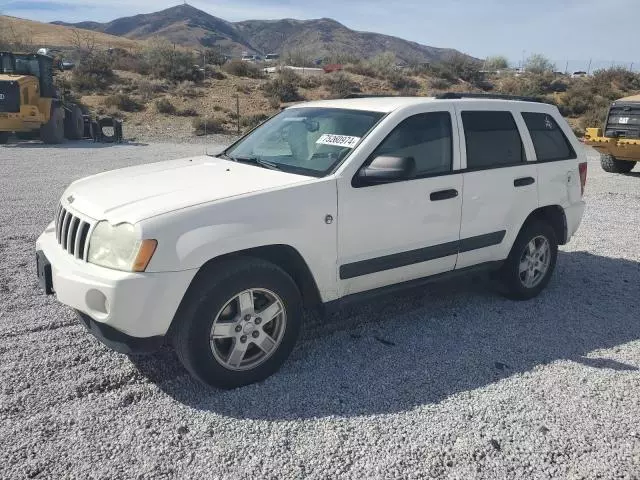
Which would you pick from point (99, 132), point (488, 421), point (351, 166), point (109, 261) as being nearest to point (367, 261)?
point (351, 166)

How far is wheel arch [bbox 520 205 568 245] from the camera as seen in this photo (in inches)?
210

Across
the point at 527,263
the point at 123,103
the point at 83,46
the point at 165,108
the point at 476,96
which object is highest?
the point at 83,46

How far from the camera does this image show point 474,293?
5457 mm

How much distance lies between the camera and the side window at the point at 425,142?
417 centimetres

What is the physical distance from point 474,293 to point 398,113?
2.13 meters

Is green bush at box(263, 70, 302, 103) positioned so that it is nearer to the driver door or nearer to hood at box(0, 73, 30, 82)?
hood at box(0, 73, 30, 82)

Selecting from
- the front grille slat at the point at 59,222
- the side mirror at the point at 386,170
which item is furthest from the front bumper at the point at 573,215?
Result: the front grille slat at the point at 59,222

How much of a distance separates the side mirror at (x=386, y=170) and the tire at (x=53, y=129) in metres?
15.0

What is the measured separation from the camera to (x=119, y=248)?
3186mm

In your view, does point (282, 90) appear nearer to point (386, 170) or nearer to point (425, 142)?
point (425, 142)

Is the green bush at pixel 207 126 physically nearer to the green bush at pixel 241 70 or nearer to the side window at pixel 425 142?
the green bush at pixel 241 70

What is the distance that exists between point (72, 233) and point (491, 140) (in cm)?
337

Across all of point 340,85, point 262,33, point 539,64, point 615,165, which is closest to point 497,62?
point 539,64

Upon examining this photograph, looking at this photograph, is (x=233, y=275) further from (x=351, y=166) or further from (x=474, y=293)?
(x=474, y=293)
